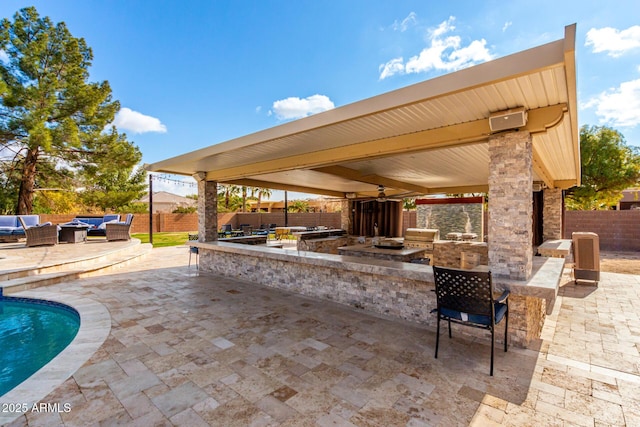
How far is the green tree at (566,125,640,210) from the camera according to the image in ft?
43.2

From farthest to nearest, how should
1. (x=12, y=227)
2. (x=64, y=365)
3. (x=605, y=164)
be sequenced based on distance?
(x=605, y=164) < (x=12, y=227) < (x=64, y=365)

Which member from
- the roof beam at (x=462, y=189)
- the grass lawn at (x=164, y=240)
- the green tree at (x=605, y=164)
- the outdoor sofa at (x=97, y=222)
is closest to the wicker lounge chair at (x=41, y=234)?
the outdoor sofa at (x=97, y=222)

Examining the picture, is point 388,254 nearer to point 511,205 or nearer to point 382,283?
point 382,283

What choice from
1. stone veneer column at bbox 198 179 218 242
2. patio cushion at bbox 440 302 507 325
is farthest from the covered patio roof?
patio cushion at bbox 440 302 507 325

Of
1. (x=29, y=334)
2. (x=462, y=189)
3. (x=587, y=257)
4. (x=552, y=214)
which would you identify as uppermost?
(x=462, y=189)

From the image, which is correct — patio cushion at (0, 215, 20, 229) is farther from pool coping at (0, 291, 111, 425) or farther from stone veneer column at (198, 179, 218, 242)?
pool coping at (0, 291, 111, 425)

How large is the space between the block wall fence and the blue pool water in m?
14.2

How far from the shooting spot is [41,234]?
33.3 feet

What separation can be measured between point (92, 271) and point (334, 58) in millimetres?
9394

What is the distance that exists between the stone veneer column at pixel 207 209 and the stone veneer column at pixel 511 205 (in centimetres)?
645

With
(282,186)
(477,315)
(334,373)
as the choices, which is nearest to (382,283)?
(477,315)

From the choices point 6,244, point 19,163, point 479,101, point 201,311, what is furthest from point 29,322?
point 19,163

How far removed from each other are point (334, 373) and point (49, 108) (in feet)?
53.3

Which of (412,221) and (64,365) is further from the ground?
(412,221)
